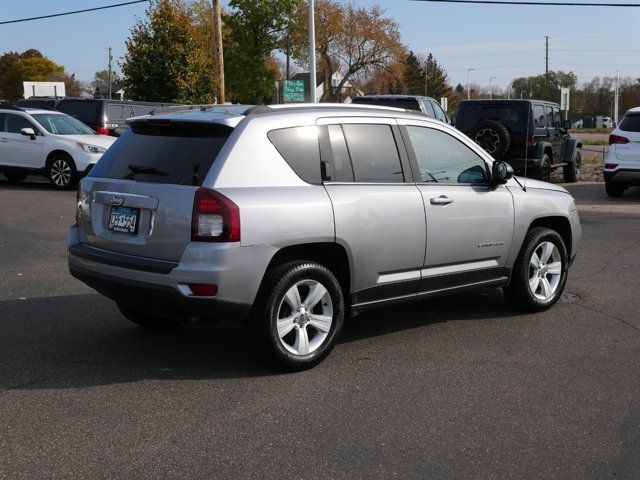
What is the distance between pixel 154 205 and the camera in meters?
5.07

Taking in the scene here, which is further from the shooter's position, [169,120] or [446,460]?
[169,120]

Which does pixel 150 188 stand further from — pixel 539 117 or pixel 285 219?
pixel 539 117

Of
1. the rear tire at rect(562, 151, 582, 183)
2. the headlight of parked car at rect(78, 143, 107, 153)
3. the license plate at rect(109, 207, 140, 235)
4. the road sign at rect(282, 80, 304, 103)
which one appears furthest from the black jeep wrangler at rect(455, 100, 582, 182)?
the road sign at rect(282, 80, 304, 103)

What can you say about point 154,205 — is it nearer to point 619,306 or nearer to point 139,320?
point 139,320

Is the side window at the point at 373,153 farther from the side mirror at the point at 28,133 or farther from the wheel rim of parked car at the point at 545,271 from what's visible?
the side mirror at the point at 28,133

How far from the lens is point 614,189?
1670 centimetres

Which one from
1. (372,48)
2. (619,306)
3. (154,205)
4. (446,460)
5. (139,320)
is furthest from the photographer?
(372,48)

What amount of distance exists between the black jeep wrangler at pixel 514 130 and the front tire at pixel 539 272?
30.9ft

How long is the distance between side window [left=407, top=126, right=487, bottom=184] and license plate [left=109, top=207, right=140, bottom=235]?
2.16 meters

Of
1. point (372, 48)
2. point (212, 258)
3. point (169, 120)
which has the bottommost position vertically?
point (212, 258)

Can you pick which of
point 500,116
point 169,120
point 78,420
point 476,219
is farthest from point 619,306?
point 500,116

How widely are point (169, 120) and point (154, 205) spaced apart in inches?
25.4

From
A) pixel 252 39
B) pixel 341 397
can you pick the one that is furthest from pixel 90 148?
pixel 252 39

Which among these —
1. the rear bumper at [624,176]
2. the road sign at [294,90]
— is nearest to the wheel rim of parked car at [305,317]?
the rear bumper at [624,176]
